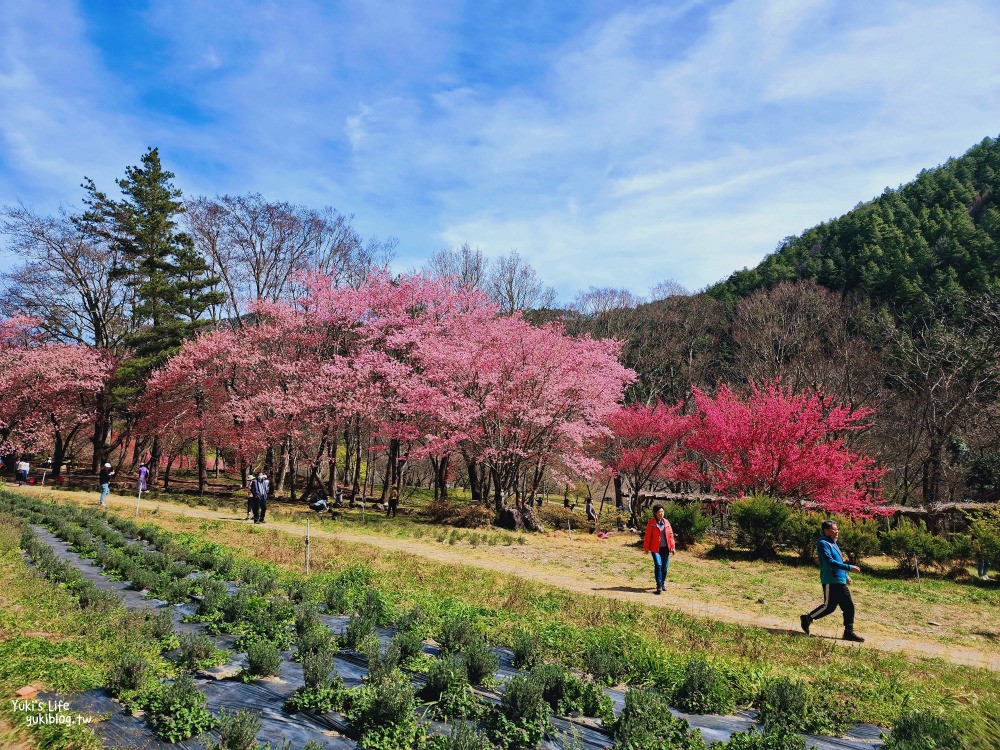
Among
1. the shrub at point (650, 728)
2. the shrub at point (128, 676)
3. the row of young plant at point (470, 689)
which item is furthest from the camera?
the shrub at point (128, 676)

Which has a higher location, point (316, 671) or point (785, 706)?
point (316, 671)

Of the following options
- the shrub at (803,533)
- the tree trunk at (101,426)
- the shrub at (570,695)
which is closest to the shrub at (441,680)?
the shrub at (570,695)

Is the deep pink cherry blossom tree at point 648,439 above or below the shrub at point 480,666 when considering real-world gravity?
above

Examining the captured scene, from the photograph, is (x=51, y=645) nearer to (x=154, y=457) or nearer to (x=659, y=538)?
(x=659, y=538)

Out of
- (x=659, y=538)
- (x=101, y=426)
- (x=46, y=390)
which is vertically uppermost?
(x=46, y=390)

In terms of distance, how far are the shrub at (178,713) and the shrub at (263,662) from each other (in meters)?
0.89

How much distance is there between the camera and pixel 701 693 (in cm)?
595

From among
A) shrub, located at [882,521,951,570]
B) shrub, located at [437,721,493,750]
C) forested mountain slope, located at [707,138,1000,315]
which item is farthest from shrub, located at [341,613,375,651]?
forested mountain slope, located at [707,138,1000,315]

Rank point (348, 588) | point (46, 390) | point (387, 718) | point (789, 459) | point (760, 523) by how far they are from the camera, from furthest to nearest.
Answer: point (46, 390) → point (789, 459) → point (760, 523) → point (348, 588) → point (387, 718)

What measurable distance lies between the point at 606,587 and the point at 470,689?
8006 mm

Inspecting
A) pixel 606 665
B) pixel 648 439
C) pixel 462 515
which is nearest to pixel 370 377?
pixel 462 515

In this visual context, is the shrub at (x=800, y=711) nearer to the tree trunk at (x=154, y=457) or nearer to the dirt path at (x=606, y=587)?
the dirt path at (x=606, y=587)

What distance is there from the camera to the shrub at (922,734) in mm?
4569

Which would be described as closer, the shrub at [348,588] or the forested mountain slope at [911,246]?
the shrub at [348,588]
